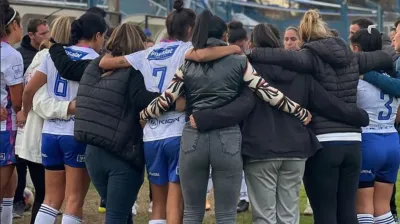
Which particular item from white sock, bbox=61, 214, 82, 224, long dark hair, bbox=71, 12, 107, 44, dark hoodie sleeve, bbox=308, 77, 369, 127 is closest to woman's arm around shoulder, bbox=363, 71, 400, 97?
dark hoodie sleeve, bbox=308, 77, 369, 127

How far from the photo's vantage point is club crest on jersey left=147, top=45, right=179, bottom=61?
17.5 ft

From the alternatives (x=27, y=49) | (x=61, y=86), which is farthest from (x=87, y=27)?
(x=27, y=49)

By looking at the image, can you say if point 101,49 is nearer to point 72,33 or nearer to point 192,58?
point 72,33

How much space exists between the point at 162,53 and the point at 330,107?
4.28ft

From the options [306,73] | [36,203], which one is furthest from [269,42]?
[36,203]

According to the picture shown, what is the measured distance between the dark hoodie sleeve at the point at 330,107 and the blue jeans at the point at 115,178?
143cm

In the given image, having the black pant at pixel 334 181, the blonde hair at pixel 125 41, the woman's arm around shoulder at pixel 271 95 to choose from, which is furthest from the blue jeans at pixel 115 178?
the black pant at pixel 334 181

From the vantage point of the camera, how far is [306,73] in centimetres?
542

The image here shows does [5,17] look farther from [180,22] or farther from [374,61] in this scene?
[374,61]

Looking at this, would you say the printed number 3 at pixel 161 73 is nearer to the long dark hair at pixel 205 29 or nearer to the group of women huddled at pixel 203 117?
the group of women huddled at pixel 203 117

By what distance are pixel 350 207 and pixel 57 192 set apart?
7.58ft

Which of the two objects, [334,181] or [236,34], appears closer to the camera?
[334,181]

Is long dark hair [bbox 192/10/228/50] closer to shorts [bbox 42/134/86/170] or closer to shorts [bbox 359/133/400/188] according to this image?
shorts [bbox 42/134/86/170]

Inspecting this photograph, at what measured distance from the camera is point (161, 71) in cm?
536
